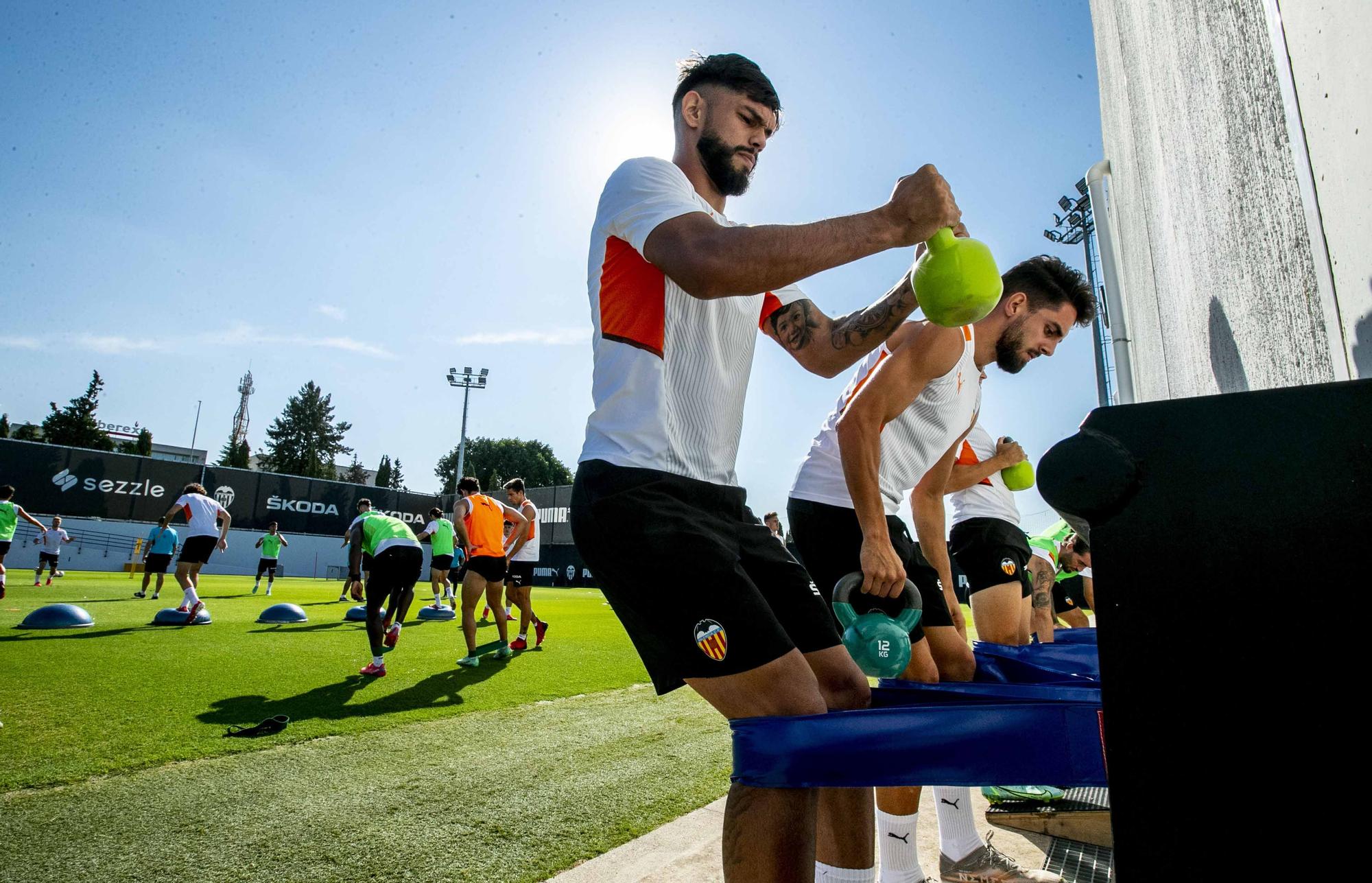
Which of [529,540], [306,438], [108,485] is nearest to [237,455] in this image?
[306,438]

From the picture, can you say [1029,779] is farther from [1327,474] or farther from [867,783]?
[1327,474]

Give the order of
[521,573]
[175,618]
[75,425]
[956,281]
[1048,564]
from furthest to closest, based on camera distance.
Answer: [75,425]
[175,618]
[521,573]
[1048,564]
[956,281]

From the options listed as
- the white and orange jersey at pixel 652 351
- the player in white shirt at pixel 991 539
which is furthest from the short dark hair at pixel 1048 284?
the white and orange jersey at pixel 652 351

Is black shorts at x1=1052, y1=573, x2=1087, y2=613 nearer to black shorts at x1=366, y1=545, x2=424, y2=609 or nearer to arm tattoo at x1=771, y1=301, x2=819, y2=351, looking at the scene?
black shorts at x1=366, y1=545, x2=424, y2=609

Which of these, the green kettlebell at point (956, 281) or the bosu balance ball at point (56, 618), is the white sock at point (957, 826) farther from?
the bosu balance ball at point (56, 618)

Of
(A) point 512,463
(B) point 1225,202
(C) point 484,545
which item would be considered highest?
(A) point 512,463

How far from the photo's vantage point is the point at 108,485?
2947 cm

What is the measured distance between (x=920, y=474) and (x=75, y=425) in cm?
7108

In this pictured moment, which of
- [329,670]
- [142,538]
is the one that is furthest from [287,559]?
[329,670]

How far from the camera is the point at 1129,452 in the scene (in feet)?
2.24

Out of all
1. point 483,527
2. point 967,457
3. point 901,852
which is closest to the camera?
point 901,852

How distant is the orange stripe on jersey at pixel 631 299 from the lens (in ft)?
6.12

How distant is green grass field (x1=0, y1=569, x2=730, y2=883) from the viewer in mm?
2865

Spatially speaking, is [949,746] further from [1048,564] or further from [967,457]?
[1048,564]
